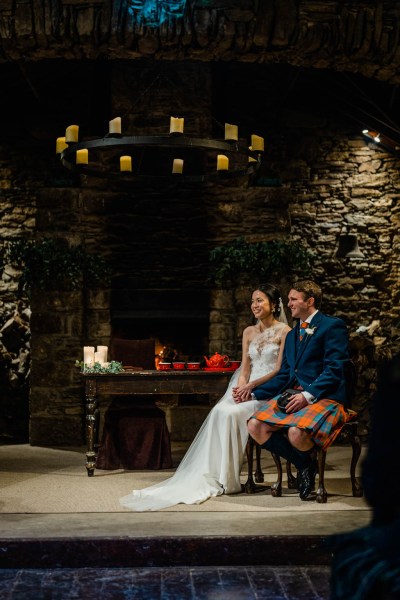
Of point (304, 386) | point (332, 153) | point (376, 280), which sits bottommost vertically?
point (304, 386)

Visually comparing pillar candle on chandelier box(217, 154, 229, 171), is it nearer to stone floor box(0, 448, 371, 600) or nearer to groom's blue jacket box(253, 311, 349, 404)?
groom's blue jacket box(253, 311, 349, 404)

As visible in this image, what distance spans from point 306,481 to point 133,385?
69.8 inches

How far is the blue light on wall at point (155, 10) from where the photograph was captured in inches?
212

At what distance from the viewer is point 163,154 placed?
10.5 metres

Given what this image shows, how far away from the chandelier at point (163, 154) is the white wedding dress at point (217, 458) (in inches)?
66.0

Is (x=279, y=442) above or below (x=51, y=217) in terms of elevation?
below

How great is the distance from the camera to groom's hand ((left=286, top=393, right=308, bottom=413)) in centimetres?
563

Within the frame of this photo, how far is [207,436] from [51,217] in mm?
4043

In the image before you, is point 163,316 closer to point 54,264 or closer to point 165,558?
point 54,264

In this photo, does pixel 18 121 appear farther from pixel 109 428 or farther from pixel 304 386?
pixel 304 386

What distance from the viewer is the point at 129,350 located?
7.49 m

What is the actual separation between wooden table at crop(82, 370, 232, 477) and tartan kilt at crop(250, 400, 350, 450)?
3.66ft

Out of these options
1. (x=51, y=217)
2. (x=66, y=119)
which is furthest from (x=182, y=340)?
(x=66, y=119)

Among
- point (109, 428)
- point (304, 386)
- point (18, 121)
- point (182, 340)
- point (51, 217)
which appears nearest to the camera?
point (304, 386)
